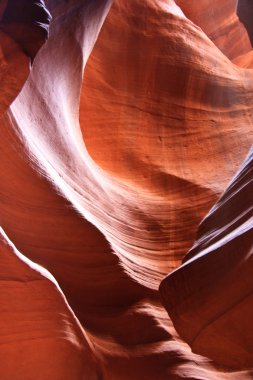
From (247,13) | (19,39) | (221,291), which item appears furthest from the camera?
(247,13)

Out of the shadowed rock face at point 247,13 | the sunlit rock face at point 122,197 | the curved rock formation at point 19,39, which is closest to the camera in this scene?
the curved rock formation at point 19,39

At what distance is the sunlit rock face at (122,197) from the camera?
10.2 ft

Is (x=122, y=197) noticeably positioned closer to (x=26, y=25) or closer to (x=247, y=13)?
(x=247, y=13)

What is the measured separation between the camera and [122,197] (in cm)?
569

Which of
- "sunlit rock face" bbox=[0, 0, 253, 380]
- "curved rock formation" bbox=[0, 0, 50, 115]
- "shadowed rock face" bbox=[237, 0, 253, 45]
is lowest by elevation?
"sunlit rock face" bbox=[0, 0, 253, 380]

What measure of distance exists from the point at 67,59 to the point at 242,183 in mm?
2190

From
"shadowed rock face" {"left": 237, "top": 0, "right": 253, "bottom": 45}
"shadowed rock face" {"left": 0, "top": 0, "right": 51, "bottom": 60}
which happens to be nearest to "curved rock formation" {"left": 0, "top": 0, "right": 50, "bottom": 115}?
"shadowed rock face" {"left": 0, "top": 0, "right": 51, "bottom": 60}

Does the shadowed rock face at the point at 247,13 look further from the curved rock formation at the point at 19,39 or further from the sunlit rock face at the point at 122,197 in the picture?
the curved rock formation at the point at 19,39

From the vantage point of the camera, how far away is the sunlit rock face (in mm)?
3123

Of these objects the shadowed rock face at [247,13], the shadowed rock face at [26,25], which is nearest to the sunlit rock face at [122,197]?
the shadowed rock face at [26,25]

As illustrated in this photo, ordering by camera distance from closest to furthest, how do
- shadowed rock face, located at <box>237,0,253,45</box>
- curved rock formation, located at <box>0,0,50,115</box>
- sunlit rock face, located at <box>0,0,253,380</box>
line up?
curved rock formation, located at <box>0,0,50,115</box> → sunlit rock face, located at <box>0,0,253,380</box> → shadowed rock face, located at <box>237,0,253,45</box>

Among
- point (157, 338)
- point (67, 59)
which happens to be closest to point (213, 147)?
point (67, 59)


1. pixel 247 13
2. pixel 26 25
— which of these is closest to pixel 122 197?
pixel 247 13

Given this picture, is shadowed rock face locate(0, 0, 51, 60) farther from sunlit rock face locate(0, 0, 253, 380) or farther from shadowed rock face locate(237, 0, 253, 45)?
shadowed rock face locate(237, 0, 253, 45)
